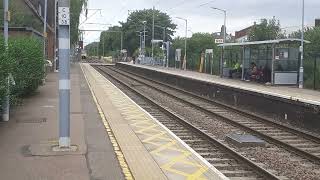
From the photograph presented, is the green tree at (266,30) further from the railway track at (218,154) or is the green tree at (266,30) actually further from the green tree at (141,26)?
the green tree at (141,26)

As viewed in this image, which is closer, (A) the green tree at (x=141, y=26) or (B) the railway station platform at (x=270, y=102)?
(B) the railway station platform at (x=270, y=102)

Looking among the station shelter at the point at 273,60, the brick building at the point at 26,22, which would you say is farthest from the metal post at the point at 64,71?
the brick building at the point at 26,22

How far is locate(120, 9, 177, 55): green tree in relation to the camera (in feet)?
421

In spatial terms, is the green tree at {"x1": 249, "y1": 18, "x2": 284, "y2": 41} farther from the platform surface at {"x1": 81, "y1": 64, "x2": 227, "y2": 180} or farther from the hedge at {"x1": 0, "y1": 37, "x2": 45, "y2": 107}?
the platform surface at {"x1": 81, "y1": 64, "x2": 227, "y2": 180}

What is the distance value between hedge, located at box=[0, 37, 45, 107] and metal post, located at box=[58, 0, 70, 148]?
1.95 meters

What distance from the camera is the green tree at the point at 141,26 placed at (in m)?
128

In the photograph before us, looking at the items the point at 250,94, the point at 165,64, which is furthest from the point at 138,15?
the point at 250,94

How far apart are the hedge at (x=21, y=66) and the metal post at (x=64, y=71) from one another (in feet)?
6.38

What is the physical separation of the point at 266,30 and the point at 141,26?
71.7m

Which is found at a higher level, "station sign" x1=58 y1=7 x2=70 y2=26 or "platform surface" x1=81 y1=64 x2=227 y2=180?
"station sign" x1=58 y1=7 x2=70 y2=26

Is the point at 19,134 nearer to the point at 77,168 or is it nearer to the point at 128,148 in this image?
the point at 128,148

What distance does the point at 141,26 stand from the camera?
127438 mm

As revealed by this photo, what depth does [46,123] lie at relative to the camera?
48.7ft

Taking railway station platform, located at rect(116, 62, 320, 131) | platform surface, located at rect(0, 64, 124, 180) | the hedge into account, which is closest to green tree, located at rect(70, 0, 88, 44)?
railway station platform, located at rect(116, 62, 320, 131)
